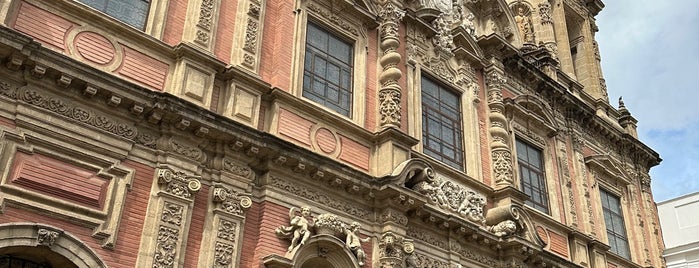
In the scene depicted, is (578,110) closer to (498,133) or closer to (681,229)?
(498,133)

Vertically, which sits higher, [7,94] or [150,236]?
[7,94]

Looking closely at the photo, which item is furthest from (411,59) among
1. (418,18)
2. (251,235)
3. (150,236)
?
(150,236)

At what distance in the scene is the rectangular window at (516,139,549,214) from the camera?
1453 centimetres

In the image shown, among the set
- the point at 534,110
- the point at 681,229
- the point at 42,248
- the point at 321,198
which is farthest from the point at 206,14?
the point at 681,229

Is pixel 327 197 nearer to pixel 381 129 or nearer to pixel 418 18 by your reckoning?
pixel 381 129

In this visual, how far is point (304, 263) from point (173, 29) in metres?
3.74

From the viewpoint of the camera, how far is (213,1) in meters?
9.96

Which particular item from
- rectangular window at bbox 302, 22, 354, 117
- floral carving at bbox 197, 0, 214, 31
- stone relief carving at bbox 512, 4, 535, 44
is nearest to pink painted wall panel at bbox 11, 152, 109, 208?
floral carving at bbox 197, 0, 214, 31

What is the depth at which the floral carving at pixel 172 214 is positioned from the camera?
802cm

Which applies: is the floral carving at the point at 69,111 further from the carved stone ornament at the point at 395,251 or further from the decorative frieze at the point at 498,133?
the decorative frieze at the point at 498,133

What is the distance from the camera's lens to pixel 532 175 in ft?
49.0

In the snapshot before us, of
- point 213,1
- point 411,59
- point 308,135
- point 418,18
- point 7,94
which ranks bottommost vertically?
point 7,94

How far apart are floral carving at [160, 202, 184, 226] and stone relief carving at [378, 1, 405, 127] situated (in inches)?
164

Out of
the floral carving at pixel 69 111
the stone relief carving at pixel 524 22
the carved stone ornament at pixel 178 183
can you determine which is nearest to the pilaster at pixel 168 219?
the carved stone ornament at pixel 178 183
